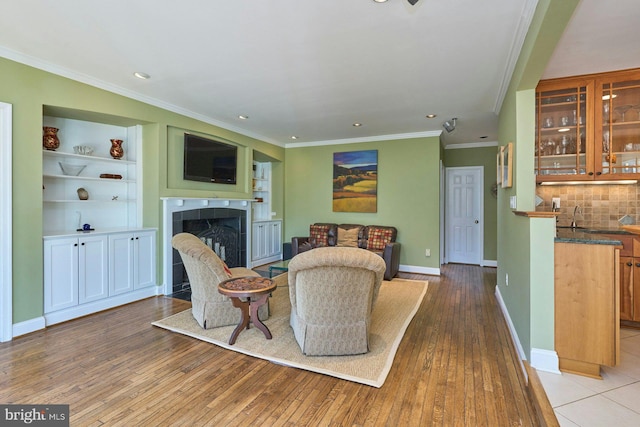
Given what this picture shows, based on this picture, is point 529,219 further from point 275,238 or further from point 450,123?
point 275,238

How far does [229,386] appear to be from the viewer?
6.70ft

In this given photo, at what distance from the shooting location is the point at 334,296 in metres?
2.25

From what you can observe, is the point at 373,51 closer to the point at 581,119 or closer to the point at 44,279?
the point at 581,119

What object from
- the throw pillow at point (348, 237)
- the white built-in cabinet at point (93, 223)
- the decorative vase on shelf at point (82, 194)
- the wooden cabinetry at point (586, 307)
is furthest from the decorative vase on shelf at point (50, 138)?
the wooden cabinetry at point (586, 307)

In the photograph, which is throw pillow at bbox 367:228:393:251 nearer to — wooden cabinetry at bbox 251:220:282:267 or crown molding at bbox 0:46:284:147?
wooden cabinetry at bbox 251:220:282:267

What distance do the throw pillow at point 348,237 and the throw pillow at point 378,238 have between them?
0.27 meters

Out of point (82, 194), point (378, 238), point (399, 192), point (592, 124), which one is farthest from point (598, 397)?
point (82, 194)

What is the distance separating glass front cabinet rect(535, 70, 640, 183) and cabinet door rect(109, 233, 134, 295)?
477 centimetres

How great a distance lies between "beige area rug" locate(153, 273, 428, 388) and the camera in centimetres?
221

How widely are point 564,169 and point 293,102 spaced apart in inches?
123

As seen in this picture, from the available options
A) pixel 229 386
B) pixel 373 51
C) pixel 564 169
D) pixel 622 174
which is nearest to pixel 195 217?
pixel 229 386

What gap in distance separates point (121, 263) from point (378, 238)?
393cm

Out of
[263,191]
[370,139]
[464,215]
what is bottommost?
[464,215]

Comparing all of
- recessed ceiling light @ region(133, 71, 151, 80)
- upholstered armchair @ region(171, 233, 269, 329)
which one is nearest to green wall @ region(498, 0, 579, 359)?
upholstered armchair @ region(171, 233, 269, 329)
